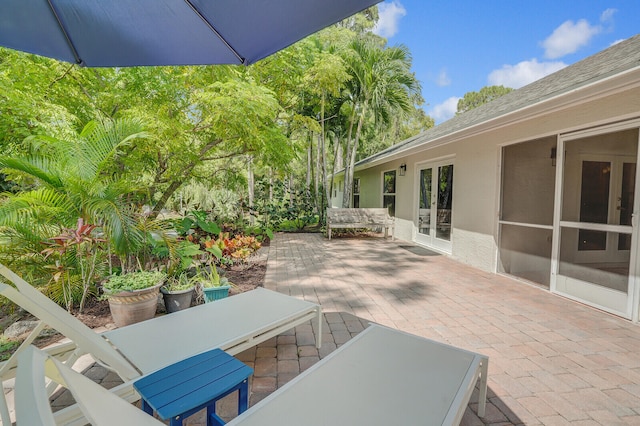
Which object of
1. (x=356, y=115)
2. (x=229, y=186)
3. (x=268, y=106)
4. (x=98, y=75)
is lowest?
(x=229, y=186)

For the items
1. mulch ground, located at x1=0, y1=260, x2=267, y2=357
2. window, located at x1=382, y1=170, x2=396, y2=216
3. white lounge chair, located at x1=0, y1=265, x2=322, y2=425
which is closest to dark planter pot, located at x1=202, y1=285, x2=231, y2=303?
white lounge chair, located at x1=0, y1=265, x2=322, y2=425

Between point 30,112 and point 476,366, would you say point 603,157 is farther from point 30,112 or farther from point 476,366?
point 30,112

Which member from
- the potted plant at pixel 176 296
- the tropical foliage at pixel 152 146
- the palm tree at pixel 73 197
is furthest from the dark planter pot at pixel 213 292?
the palm tree at pixel 73 197

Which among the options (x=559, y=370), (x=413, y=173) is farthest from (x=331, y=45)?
(x=559, y=370)

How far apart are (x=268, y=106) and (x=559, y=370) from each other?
4994 mm

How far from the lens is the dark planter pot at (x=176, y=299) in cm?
339

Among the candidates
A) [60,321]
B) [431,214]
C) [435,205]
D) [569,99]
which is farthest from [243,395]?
[431,214]

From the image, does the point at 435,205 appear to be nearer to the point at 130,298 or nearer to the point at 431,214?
the point at 431,214

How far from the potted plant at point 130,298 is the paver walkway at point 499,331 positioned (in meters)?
1.25

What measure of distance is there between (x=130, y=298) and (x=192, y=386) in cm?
193

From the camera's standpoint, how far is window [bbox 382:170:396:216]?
33.7 feet

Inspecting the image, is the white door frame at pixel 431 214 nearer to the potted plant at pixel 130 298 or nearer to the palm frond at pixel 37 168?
the potted plant at pixel 130 298

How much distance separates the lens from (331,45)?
975 centimetres

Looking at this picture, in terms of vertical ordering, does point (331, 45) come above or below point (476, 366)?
above
